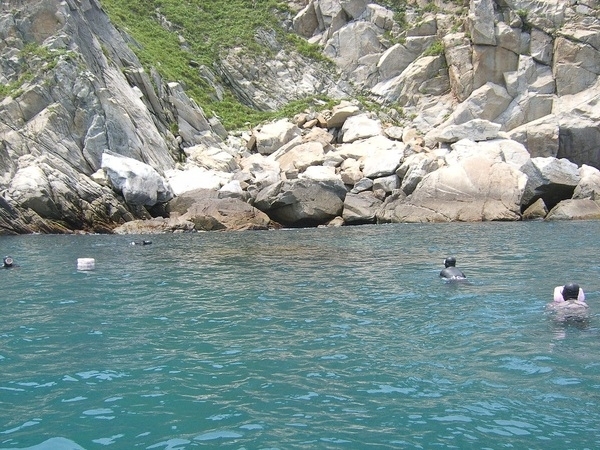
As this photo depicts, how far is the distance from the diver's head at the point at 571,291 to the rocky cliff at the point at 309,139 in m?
20.4

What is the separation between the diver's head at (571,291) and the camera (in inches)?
398

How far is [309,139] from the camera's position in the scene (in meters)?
40.1

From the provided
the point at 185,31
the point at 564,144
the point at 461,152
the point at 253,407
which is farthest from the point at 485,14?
the point at 253,407

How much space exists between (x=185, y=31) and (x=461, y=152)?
3708 centimetres

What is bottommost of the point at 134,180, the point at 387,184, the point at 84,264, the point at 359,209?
the point at 84,264

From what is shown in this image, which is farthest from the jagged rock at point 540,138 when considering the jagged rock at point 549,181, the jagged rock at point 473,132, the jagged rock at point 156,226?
the jagged rock at point 156,226

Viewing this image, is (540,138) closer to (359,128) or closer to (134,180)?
(359,128)

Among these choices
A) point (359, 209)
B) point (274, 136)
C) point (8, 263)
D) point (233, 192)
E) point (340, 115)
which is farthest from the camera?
point (340, 115)

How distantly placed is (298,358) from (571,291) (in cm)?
515

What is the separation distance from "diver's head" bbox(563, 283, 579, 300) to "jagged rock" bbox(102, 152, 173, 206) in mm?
23633

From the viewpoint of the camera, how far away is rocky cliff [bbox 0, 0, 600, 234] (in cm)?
2994

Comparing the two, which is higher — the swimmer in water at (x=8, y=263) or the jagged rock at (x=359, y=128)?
the jagged rock at (x=359, y=128)

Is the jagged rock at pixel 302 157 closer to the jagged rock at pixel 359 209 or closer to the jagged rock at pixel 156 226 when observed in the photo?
the jagged rock at pixel 359 209

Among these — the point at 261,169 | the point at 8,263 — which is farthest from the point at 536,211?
the point at 8,263
